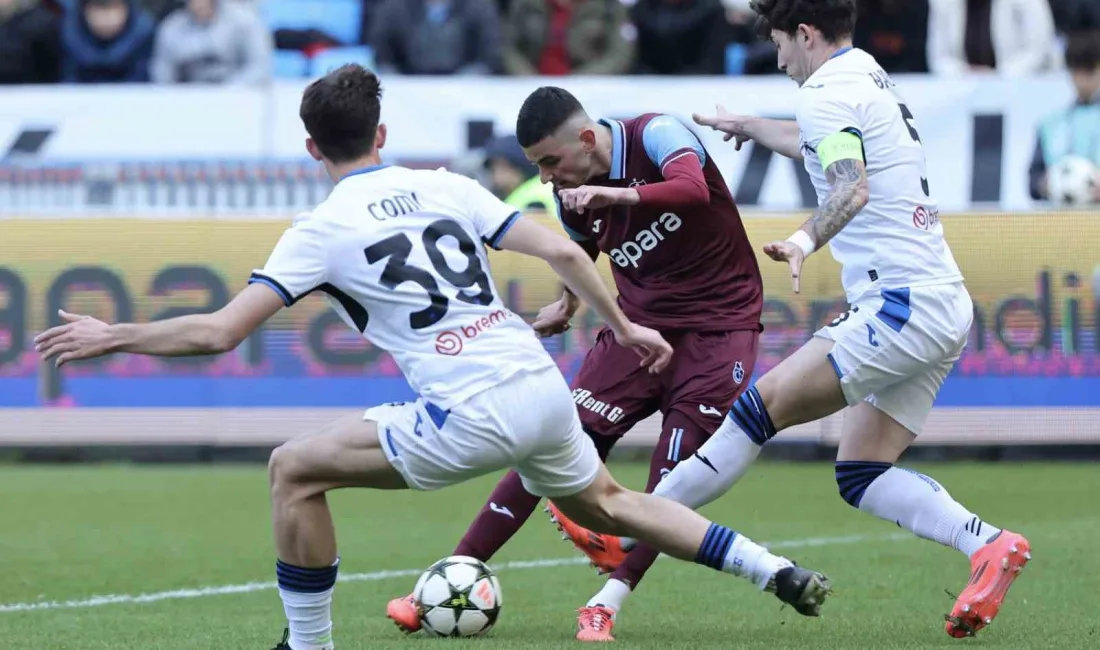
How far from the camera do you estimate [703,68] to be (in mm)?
15969

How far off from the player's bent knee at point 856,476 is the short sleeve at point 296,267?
2.33 metres

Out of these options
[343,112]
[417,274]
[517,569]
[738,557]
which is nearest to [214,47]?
[517,569]

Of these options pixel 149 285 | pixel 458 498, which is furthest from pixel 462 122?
pixel 458 498

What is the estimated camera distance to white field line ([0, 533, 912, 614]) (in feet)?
24.6

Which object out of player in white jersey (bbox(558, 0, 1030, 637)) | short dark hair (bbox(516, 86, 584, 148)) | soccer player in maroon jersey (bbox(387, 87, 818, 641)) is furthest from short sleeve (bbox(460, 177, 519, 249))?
player in white jersey (bbox(558, 0, 1030, 637))

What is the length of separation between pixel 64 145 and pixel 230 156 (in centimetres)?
146

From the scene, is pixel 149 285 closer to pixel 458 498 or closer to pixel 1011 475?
pixel 458 498

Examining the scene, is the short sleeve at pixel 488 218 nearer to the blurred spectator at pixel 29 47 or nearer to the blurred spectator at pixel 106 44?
the blurred spectator at pixel 106 44

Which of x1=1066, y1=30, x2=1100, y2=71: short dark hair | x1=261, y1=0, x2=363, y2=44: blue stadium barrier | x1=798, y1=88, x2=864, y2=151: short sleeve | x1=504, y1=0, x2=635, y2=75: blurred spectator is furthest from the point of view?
x1=261, y1=0, x2=363, y2=44: blue stadium barrier

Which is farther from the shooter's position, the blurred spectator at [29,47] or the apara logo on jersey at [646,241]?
the blurred spectator at [29,47]

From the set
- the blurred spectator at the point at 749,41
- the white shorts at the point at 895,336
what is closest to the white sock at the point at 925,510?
the white shorts at the point at 895,336

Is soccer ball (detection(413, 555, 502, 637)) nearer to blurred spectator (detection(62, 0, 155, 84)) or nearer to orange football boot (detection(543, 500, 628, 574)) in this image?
orange football boot (detection(543, 500, 628, 574))

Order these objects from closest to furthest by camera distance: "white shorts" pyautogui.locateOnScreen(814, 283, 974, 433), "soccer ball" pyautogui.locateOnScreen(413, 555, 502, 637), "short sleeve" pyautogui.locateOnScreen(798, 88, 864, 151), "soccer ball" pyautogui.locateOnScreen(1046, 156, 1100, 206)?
"short sleeve" pyautogui.locateOnScreen(798, 88, 864, 151)
"white shorts" pyautogui.locateOnScreen(814, 283, 974, 433)
"soccer ball" pyautogui.locateOnScreen(413, 555, 502, 637)
"soccer ball" pyautogui.locateOnScreen(1046, 156, 1100, 206)

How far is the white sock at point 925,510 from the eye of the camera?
6.44 metres
